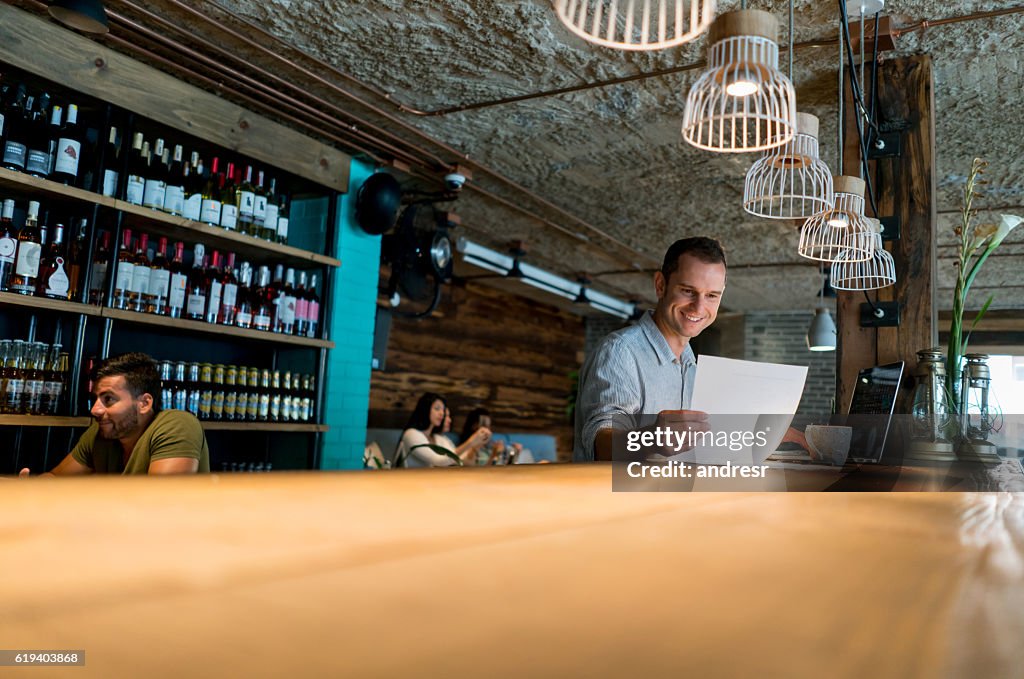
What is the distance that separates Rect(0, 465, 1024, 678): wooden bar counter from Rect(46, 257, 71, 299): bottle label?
264cm

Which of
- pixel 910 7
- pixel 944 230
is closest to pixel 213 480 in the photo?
pixel 910 7

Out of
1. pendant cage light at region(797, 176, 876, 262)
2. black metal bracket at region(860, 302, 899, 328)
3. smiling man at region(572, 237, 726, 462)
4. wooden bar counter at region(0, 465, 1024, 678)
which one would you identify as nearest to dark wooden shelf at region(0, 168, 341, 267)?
smiling man at region(572, 237, 726, 462)

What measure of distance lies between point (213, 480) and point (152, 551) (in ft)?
0.71

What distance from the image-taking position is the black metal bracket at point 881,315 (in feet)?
8.61

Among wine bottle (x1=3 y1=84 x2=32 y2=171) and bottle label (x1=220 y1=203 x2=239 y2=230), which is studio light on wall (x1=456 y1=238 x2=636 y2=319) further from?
wine bottle (x1=3 y1=84 x2=32 y2=171)

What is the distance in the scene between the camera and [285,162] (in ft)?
11.4

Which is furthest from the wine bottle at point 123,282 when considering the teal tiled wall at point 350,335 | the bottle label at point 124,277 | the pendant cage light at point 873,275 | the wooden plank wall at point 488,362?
the wooden plank wall at point 488,362

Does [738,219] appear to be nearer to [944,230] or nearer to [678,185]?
[678,185]

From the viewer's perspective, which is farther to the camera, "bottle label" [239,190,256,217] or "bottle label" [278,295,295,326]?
"bottle label" [278,295,295,326]

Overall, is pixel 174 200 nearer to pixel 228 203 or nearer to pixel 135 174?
pixel 135 174

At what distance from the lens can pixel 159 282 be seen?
3.00 m

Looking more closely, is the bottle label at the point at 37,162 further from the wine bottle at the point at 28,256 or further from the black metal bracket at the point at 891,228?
the black metal bracket at the point at 891,228

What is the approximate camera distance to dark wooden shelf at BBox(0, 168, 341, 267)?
2.53 metres

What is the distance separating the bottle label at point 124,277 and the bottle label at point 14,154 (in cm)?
48
